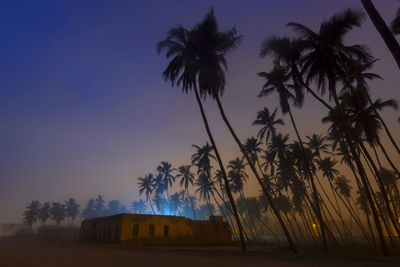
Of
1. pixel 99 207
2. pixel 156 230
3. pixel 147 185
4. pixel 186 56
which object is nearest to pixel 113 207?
pixel 99 207

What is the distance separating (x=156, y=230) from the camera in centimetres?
2766

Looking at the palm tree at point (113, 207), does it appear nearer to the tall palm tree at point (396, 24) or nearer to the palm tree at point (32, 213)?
the palm tree at point (32, 213)

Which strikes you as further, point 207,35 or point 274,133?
point 274,133

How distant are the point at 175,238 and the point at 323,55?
25.8 metres

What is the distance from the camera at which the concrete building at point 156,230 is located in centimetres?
2609

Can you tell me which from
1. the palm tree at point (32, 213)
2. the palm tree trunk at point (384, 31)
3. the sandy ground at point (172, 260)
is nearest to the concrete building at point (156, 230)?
the sandy ground at point (172, 260)

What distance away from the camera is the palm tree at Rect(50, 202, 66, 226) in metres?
105

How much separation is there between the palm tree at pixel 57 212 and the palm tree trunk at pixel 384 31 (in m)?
128

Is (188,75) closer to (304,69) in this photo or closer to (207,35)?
(207,35)

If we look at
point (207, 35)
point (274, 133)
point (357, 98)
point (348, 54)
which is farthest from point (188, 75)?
point (274, 133)

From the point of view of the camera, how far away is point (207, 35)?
18.6 meters

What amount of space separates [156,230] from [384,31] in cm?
2788

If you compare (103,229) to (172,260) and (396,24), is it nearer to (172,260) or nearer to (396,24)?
(172,260)

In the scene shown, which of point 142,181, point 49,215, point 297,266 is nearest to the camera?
point 297,266
